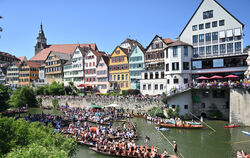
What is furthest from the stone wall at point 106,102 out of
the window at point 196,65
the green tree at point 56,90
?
the window at point 196,65

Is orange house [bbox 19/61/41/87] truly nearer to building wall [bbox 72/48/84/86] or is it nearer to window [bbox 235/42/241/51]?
building wall [bbox 72/48/84/86]

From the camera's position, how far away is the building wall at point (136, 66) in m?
49.3

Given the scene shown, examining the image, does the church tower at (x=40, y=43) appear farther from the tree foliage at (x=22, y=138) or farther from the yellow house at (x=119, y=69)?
the tree foliage at (x=22, y=138)

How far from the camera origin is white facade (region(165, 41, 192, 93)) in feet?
120

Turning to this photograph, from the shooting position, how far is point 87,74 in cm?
6319

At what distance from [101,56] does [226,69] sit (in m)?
35.9

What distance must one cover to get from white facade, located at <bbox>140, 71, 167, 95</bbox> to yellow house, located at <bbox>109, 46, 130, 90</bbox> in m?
7.78

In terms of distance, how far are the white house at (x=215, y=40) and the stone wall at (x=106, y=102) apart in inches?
442

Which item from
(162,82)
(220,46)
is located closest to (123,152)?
(162,82)

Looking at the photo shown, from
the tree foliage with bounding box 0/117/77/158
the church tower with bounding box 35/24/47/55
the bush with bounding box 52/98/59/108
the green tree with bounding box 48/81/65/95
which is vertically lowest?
the bush with bounding box 52/98/59/108

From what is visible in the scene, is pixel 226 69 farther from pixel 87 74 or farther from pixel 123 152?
pixel 87 74

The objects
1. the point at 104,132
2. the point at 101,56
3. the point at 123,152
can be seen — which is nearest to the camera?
the point at 123,152

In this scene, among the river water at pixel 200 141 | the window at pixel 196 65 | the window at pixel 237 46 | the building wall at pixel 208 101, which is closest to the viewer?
the river water at pixel 200 141

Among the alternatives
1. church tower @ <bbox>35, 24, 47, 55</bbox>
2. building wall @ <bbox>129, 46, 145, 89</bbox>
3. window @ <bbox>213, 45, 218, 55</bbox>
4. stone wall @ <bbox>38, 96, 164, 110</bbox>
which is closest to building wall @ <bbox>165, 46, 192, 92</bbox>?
window @ <bbox>213, 45, 218, 55</bbox>
